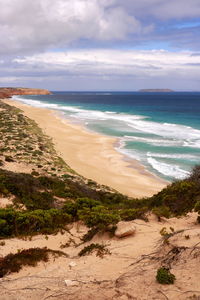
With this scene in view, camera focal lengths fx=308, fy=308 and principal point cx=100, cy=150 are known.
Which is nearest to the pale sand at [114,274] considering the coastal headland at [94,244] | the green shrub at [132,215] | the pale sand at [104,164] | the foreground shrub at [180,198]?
the coastal headland at [94,244]

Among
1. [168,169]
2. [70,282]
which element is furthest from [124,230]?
[168,169]

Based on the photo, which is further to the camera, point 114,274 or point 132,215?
point 132,215

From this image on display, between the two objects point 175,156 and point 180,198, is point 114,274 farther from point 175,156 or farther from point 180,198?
point 175,156

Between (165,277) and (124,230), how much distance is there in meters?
2.81

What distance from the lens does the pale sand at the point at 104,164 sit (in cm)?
2153

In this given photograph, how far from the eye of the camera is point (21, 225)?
10406 mm

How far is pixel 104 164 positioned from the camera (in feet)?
89.0

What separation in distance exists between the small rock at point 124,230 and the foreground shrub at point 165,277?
2.59m

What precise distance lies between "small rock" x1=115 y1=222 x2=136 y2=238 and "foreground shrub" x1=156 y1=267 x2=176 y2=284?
2.59 meters

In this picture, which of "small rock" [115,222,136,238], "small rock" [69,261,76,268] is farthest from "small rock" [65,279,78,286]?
"small rock" [115,222,136,238]

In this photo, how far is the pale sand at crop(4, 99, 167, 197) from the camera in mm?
Result: 21527

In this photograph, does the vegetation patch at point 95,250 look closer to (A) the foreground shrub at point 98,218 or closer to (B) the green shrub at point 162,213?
(A) the foreground shrub at point 98,218

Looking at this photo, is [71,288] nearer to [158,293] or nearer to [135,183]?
[158,293]

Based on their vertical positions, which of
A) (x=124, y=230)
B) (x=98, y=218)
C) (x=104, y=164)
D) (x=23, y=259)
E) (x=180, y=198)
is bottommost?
(x=104, y=164)
